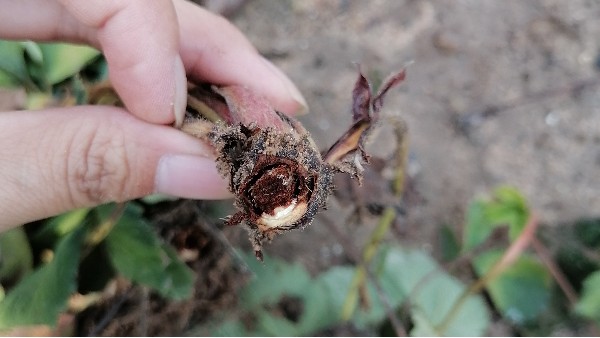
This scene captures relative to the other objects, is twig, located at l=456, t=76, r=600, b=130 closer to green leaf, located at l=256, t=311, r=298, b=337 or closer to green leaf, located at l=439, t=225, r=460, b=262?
green leaf, located at l=439, t=225, r=460, b=262

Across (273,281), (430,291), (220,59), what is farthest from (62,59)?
(430,291)

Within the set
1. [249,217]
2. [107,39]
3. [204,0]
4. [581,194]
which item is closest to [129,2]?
[107,39]

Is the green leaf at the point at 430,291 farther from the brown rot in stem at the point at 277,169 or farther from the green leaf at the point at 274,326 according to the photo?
the brown rot in stem at the point at 277,169

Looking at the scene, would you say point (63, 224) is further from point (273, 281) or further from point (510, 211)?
point (510, 211)

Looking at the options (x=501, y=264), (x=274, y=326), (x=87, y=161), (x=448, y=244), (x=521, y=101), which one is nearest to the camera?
(x=87, y=161)

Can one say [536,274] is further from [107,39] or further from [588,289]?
[107,39]

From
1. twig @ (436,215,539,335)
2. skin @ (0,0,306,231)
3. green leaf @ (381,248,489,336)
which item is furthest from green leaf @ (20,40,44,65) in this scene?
twig @ (436,215,539,335)
